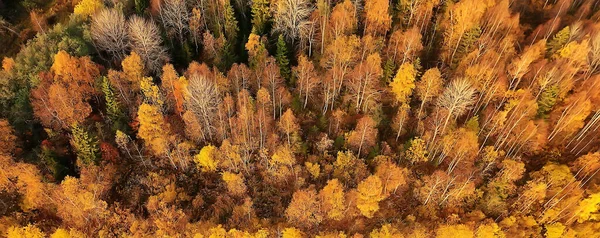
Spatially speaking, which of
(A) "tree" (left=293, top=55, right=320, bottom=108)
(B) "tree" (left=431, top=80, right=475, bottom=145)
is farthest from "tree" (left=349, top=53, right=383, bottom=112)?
(B) "tree" (left=431, top=80, right=475, bottom=145)

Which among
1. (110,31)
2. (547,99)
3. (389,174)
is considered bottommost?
(389,174)

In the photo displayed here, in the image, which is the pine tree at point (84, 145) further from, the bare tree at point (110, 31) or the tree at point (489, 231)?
the tree at point (489, 231)

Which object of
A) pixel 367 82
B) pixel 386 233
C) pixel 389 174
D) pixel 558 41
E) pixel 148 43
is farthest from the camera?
pixel 558 41

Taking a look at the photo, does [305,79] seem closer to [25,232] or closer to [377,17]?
[377,17]

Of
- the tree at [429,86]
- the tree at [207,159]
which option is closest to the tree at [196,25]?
the tree at [207,159]

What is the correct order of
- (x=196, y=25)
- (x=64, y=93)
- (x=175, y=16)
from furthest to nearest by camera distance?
(x=196, y=25)
(x=175, y=16)
(x=64, y=93)

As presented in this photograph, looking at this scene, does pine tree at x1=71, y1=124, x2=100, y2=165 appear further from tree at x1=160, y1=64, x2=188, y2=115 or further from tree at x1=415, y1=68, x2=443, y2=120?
tree at x1=415, y1=68, x2=443, y2=120

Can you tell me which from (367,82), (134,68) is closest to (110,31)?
(134,68)
